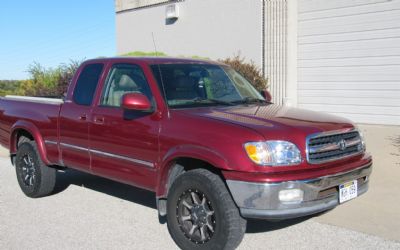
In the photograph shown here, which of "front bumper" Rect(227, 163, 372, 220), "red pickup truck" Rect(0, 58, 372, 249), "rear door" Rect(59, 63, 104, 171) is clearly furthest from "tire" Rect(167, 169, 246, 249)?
"rear door" Rect(59, 63, 104, 171)

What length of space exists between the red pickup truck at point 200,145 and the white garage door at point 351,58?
Result: 22.8 feet

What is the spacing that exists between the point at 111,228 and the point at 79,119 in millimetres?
1407

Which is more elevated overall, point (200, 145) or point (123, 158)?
point (200, 145)

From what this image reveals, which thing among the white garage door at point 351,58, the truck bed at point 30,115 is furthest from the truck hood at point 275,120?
the white garage door at point 351,58

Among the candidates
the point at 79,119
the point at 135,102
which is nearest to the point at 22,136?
the point at 79,119

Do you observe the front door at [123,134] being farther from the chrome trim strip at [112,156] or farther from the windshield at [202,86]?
the windshield at [202,86]

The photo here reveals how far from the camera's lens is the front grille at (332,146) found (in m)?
4.51

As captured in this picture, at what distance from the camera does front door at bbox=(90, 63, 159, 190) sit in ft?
17.2

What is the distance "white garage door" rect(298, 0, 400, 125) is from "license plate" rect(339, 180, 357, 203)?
806 cm

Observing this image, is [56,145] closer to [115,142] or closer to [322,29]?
[115,142]

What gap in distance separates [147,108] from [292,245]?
6.60 ft

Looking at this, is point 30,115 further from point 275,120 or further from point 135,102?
point 275,120

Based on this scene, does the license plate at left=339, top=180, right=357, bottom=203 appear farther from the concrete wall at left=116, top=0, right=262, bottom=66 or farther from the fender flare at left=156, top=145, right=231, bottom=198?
the concrete wall at left=116, top=0, right=262, bottom=66

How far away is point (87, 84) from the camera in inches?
249
